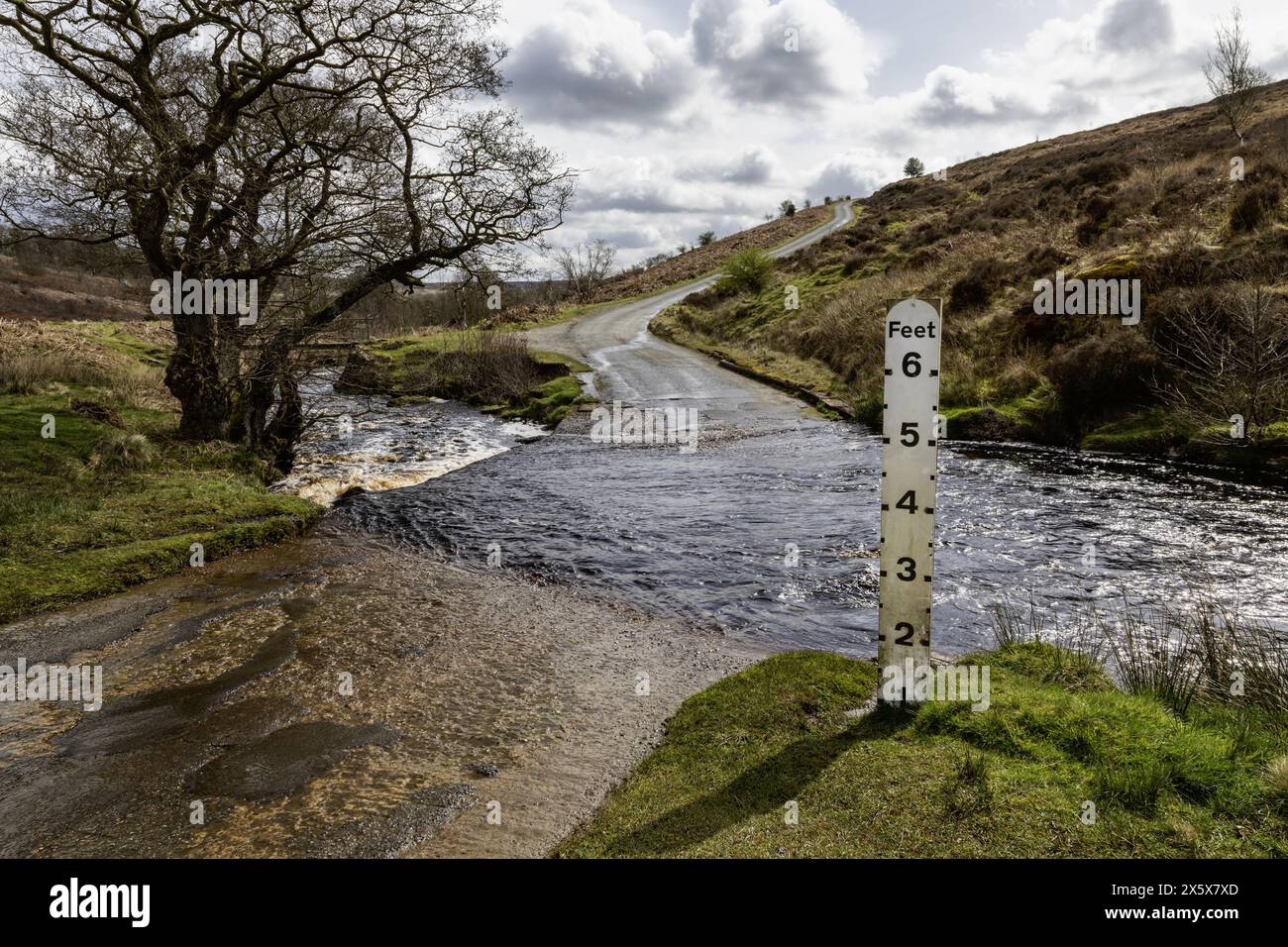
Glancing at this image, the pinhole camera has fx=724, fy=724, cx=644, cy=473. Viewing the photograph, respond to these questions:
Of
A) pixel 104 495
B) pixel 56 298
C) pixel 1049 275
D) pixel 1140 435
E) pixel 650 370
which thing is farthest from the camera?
pixel 56 298

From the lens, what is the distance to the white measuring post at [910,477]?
4234 millimetres

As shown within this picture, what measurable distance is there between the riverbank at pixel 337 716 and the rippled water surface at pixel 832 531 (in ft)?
3.79

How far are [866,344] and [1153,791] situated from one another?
20.5m

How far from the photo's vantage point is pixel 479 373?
2606cm

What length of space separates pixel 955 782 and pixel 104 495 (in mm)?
11167

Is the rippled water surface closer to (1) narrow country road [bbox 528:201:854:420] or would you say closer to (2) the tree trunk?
(2) the tree trunk

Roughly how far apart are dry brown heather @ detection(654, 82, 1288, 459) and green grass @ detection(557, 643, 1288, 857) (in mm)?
10637

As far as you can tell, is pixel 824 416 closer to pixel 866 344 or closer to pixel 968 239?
pixel 866 344

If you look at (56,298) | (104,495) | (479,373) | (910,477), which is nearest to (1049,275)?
(479,373)

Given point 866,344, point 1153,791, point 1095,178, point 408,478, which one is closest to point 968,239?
point 1095,178

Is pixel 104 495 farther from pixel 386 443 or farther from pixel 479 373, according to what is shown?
pixel 479 373

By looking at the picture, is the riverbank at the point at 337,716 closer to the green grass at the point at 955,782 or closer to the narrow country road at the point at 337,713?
the narrow country road at the point at 337,713

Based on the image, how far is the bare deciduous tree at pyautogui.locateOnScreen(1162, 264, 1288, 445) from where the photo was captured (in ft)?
39.9
